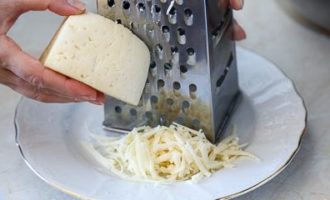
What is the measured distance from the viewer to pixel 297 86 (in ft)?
3.44

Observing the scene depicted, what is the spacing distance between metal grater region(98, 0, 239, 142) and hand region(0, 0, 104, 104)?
0.07 m

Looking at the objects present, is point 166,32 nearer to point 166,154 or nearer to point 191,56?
point 191,56

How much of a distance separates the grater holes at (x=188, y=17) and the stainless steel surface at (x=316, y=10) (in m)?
0.31

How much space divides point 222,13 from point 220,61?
7 centimetres

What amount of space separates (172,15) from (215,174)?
0.22 metres

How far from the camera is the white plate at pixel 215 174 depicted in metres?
0.76

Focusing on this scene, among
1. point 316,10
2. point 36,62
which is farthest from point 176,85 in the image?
point 316,10

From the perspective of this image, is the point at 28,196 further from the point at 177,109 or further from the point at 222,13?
the point at 222,13

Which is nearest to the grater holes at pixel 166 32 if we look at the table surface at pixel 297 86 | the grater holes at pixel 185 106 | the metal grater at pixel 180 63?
the metal grater at pixel 180 63

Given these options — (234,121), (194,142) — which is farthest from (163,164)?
(234,121)

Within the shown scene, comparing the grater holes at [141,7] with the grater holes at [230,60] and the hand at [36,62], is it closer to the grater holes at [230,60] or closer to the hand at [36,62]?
the hand at [36,62]

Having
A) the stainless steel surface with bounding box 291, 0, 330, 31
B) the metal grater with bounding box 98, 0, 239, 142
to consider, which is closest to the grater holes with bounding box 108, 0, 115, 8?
the metal grater with bounding box 98, 0, 239, 142

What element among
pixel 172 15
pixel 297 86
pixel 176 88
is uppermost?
pixel 172 15

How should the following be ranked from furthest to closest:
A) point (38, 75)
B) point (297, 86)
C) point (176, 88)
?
1. point (297, 86)
2. point (176, 88)
3. point (38, 75)
